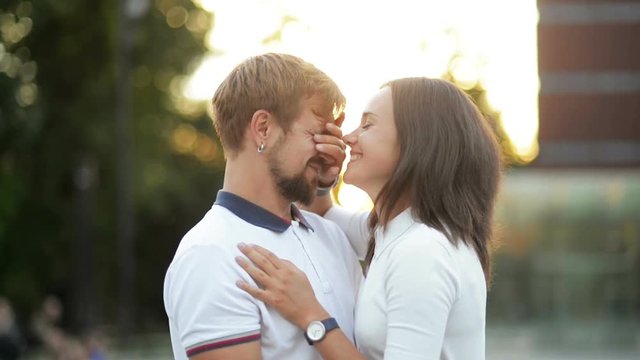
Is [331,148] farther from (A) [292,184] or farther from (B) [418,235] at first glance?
(B) [418,235]

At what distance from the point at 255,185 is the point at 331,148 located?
0.73ft

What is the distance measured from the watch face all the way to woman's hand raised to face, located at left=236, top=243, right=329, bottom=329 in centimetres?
2

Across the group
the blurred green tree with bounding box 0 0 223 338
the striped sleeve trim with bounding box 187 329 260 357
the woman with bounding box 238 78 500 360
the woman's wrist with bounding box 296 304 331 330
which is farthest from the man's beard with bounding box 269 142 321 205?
the blurred green tree with bounding box 0 0 223 338

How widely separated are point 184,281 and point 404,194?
622 millimetres

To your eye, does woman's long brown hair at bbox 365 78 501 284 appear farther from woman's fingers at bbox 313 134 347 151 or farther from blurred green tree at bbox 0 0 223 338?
blurred green tree at bbox 0 0 223 338

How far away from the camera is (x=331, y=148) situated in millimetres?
3859

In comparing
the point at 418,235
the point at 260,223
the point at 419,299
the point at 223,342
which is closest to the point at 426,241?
the point at 418,235

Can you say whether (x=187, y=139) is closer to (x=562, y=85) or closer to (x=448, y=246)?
(x=562, y=85)

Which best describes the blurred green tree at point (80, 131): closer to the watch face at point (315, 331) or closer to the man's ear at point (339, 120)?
the man's ear at point (339, 120)

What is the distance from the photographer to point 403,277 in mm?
3613

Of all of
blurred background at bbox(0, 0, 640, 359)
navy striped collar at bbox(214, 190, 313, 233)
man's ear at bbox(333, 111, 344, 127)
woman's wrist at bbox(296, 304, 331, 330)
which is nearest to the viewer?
woman's wrist at bbox(296, 304, 331, 330)

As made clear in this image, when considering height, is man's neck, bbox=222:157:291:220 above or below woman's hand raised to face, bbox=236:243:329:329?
above

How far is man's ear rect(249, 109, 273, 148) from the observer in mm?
3777

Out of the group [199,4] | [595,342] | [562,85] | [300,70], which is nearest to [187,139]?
[199,4]
